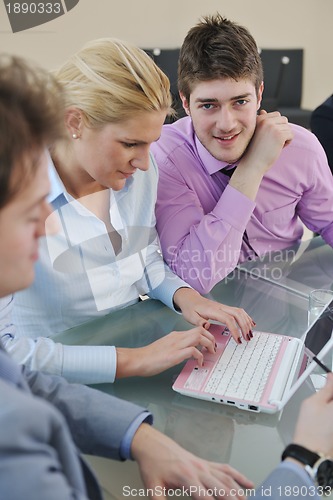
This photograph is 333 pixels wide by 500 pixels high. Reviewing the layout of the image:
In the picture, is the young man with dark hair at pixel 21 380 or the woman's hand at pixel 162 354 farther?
the woman's hand at pixel 162 354

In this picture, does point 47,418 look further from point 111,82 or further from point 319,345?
point 111,82

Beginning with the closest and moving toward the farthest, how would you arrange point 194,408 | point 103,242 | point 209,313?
point 194,408 → point 209,313 → point 103,242

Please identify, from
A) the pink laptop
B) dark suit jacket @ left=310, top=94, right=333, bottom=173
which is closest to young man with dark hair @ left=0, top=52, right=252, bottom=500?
the pink laptop

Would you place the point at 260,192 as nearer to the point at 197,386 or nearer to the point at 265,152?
the point at 265,152

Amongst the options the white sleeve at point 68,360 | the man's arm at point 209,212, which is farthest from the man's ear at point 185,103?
the white sleeve at point 68,360

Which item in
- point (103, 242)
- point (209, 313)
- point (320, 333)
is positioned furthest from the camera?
point (103, 242)

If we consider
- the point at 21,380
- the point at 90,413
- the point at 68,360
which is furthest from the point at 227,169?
the point at 21,380

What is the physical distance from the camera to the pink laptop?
932 millimetres

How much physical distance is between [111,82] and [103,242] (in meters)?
0.38

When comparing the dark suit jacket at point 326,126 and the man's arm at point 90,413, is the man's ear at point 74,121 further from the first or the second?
the dark suit jacket at point 326,126

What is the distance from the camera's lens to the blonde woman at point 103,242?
1018mm

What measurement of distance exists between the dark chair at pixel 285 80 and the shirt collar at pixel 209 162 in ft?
11.3

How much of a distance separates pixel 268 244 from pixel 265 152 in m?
0.31

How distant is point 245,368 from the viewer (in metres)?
1.01
